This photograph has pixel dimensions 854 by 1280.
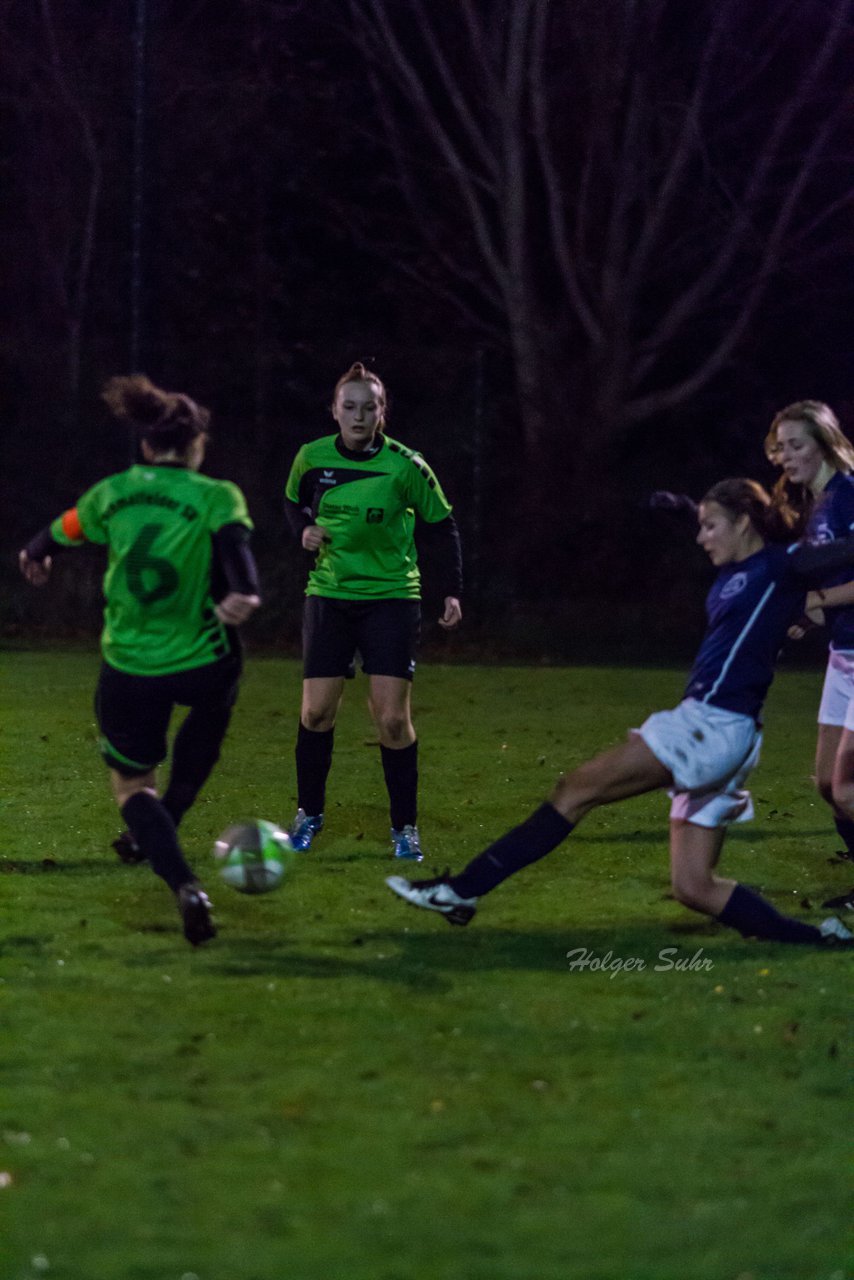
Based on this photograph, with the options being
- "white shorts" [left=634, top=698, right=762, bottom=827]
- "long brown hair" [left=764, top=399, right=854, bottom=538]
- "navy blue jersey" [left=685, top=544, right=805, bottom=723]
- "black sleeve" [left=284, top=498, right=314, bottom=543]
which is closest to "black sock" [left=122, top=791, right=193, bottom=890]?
"white shorts" [left=634, top=698, right=762, bottom=827]

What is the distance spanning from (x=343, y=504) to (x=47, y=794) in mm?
2741

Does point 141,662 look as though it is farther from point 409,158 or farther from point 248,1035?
point 409,158

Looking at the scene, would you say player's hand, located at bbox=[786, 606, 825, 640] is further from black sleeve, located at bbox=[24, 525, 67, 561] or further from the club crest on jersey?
black sleeve, located at bbox=[24, 525, 67, 561]

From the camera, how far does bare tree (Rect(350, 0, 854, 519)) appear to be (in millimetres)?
24297

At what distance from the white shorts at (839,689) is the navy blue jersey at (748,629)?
1164mm

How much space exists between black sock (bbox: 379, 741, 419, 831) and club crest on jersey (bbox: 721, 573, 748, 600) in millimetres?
2382

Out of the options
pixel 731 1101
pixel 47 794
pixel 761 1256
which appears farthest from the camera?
pixel 47 794

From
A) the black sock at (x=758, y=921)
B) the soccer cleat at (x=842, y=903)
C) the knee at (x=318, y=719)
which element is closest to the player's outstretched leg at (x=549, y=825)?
the black sock at (x=758, y=921)

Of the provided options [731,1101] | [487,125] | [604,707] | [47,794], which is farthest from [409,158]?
[731,1101]

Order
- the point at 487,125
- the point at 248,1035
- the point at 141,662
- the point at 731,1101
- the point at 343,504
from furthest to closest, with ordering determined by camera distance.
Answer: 1. the point at 487,125
2. the point at 343,504
3. the point at 141,662
4. the point at 248,1035
5. the point at 731,1101

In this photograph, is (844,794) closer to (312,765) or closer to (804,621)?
(804,621)

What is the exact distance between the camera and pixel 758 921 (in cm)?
673

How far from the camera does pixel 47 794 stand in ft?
33.7

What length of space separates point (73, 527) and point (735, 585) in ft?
7.34
